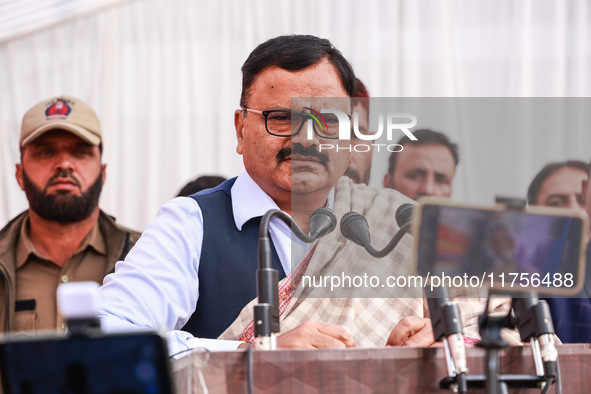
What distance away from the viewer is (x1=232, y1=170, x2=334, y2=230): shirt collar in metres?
1.95

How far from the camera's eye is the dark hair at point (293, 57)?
1917 mm

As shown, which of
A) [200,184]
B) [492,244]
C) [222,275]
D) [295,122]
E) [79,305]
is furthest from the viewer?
[200,184]

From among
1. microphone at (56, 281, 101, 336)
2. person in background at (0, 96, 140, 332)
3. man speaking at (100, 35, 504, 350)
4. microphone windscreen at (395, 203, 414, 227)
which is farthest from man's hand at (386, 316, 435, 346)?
person in background at (0, 96, 140, 332)

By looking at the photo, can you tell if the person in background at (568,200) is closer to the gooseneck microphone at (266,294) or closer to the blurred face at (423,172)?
the blurred face at (423,172)

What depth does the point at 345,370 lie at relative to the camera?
127 cm

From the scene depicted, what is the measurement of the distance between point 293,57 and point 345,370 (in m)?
0.87

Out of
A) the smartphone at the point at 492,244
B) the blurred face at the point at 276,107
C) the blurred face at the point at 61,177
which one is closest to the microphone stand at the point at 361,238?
the smartphone at the point at 492,244

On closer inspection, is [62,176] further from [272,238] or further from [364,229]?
[364,229]

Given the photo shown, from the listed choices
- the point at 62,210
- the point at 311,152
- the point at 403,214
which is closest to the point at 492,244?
the point at 403,214

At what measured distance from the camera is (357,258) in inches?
58.6

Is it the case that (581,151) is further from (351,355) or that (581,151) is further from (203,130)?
(203,130)

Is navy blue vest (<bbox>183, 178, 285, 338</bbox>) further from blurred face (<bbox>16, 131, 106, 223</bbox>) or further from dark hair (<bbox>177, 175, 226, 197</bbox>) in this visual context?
blurred face (<bbox>16, 131, 106, 223</bbox>)

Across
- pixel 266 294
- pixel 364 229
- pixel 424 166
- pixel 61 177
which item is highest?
pixel 61 177

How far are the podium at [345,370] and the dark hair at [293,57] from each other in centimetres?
83
